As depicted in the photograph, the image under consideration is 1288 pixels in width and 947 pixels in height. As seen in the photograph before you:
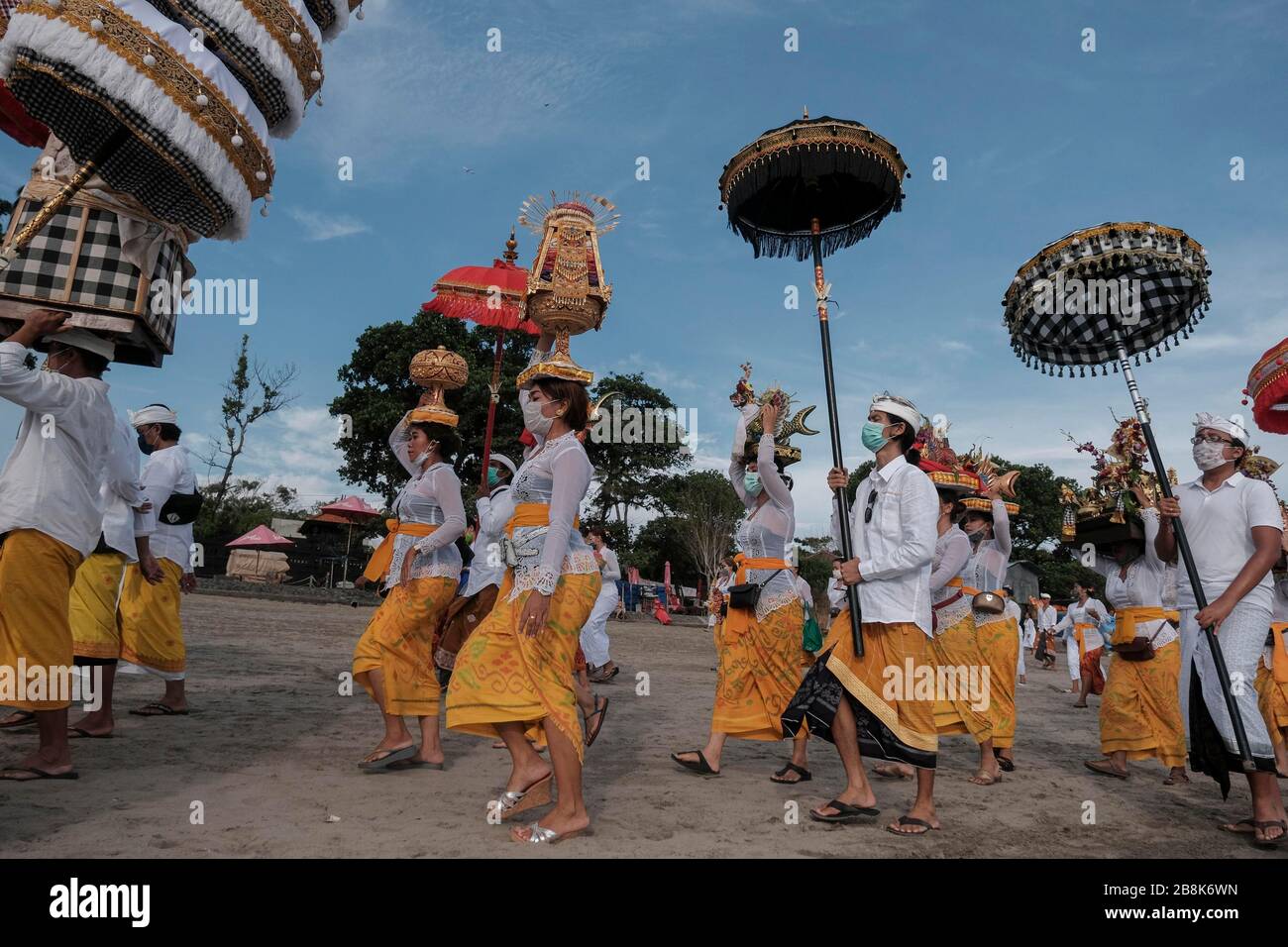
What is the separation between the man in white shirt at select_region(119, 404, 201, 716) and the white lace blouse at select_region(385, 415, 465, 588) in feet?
5.88

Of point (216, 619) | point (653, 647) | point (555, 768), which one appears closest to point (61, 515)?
point (555, 768)

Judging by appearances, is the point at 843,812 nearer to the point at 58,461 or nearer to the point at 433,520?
the point at 433,520

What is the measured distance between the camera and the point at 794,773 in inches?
207

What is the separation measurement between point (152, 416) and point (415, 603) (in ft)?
9.39

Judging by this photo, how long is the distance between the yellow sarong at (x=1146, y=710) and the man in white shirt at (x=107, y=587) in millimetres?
6925

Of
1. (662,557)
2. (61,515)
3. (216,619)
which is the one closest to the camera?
(61,515)

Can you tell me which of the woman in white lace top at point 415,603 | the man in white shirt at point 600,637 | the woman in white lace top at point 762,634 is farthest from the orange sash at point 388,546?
the man in white shirt at point 600,637

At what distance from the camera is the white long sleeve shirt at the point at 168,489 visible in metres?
6.07

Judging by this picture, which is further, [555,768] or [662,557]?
[662,557]

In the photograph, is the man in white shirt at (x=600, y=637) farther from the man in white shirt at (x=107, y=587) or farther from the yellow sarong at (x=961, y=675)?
the man in white shirt at (x=107, y=587)

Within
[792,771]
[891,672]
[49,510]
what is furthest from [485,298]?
[891,672]

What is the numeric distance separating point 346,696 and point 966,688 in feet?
17.3

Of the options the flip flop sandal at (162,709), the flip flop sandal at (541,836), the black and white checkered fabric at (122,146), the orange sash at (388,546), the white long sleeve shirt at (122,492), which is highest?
the black and white checkered fabric at (122,146)
